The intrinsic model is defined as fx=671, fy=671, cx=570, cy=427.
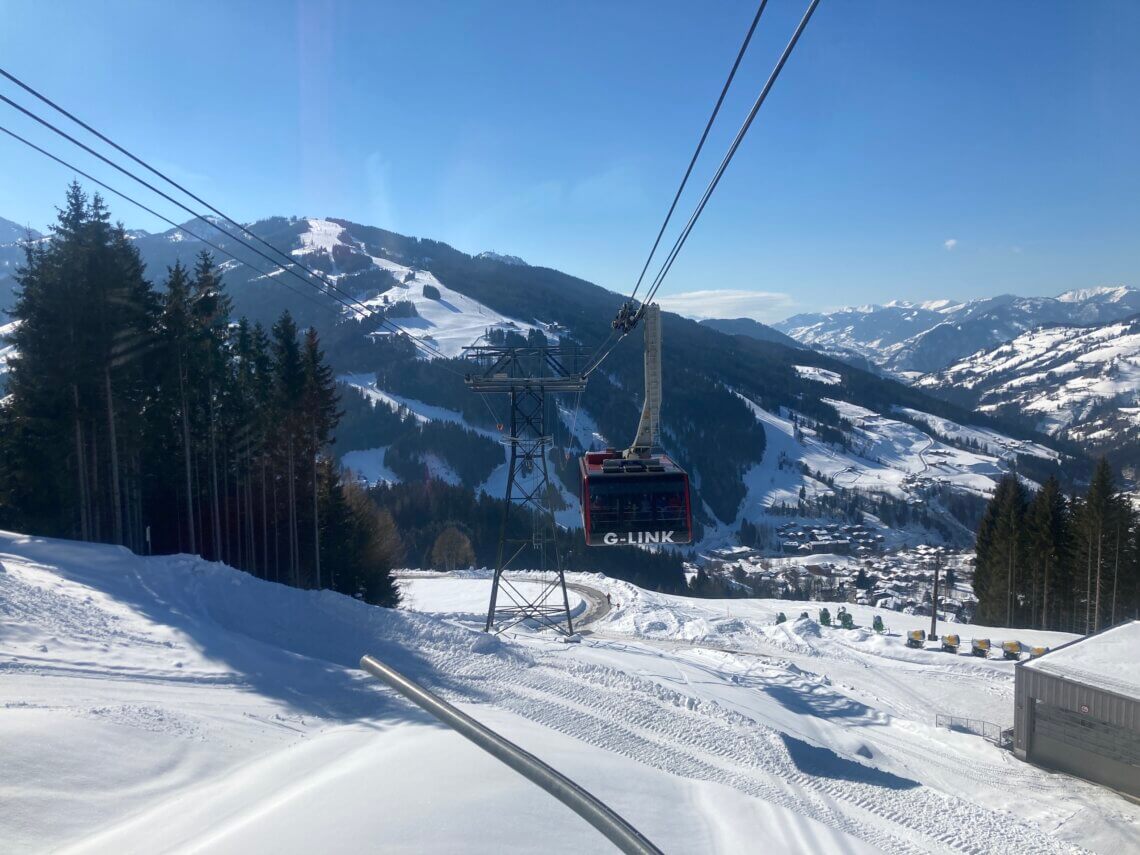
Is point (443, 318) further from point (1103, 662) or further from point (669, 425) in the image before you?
point (1103, 662)

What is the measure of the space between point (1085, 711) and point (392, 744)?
732 inches

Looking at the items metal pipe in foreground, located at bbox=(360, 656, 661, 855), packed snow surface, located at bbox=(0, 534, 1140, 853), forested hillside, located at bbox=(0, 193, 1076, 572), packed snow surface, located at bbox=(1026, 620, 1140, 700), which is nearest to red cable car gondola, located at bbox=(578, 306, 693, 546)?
packed snow surface, located at bbox=(0, 534, 1140, 853)

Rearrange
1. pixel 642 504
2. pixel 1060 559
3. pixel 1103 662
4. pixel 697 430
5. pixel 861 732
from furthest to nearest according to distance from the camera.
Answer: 1. pixel 697 430
2. pixel 1060 559
3. pixel 1103 662
4. pixel 861 732
5. pixel 642 504

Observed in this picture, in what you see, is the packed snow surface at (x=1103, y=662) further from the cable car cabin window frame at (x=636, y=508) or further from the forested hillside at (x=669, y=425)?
the forested hillside at (x=669, y=425)

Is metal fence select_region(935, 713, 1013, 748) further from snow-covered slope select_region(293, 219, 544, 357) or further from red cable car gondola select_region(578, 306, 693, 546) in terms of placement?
snow-covered slope select_region(293, 219, 544, 357)

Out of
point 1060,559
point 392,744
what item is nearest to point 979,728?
point 392,744

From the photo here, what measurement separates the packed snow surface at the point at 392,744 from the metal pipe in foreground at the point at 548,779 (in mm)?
3494

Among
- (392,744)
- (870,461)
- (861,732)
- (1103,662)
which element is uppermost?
(392,744)

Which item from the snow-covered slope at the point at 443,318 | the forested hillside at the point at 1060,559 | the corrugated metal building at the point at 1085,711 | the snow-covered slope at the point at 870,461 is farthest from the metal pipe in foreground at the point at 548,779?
the snow-covered slope at the point at 443,318

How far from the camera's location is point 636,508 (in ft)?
49.0

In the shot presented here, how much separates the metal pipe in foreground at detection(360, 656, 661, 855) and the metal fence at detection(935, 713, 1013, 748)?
71.6 feet

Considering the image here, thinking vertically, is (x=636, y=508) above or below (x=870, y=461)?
above

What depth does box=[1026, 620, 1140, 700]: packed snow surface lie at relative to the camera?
17.1 m

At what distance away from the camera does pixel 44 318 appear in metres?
19.6
